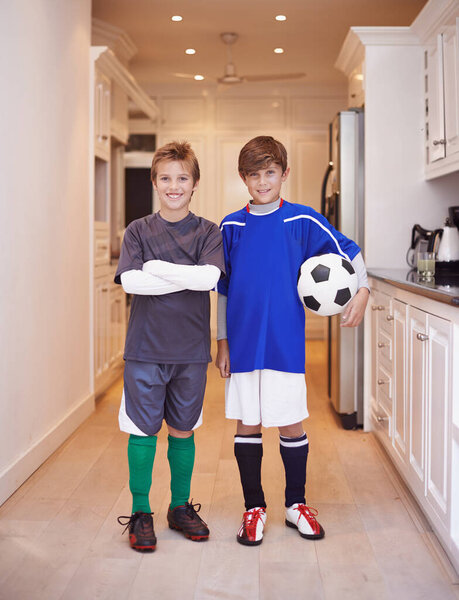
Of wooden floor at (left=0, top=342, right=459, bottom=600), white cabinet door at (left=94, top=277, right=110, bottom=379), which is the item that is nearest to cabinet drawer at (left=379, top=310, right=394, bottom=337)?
wooden floor at (left=0, top=342, right=459, bottom=600)

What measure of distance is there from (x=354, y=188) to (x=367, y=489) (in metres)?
1.65

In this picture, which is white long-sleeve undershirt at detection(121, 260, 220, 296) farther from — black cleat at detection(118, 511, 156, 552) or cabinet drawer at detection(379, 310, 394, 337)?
cabinet drawer at detection(379, 310, 394, 337)

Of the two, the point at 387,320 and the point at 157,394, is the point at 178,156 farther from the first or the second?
the point at 387,320

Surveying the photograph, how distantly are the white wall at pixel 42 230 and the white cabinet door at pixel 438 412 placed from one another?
1.54 m

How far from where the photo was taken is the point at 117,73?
4.32 m

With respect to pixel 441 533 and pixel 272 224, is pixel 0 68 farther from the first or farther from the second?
pixel 441 533

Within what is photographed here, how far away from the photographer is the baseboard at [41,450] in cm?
244

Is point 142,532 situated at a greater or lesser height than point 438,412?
lesser

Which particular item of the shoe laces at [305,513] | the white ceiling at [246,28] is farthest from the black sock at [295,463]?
the white ceiling at [246,28]

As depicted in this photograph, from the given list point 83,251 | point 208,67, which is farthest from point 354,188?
point 208,67

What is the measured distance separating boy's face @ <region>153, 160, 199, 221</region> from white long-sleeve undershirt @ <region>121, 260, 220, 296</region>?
181mm

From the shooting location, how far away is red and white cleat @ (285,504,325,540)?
6.87 ft

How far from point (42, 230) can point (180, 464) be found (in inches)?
52.8

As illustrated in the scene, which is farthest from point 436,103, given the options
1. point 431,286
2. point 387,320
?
point 431,286
